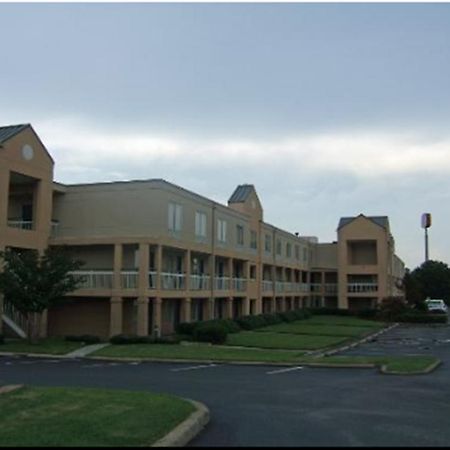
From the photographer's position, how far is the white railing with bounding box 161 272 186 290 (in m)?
31.4

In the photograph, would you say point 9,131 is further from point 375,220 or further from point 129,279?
point 375,220

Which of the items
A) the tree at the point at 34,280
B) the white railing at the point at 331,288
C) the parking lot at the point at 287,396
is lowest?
the parking lot at the point at 287,396

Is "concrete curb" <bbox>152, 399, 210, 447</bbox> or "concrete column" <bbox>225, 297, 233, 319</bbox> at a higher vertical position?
"concrete column" <bbox>225, 297, 233, 319</bbox>

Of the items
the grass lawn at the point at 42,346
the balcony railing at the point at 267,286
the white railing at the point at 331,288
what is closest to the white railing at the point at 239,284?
the balcony railing at the point at 267,286

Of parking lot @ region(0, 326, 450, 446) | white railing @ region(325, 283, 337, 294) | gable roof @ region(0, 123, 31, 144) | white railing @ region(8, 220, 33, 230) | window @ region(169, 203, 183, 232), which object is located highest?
gable roof @ region(0, 123, 31, 144)

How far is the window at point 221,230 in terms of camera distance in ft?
131

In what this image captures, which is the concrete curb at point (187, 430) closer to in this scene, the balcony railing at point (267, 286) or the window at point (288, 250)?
the balcony railing at point (267, 286)

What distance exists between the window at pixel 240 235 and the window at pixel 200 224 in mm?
6523

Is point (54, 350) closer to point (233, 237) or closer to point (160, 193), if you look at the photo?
point (160, 193)

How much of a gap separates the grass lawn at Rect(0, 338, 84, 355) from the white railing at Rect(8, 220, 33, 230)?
239 inches

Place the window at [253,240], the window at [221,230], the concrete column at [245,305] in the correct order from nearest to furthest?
the window at [221,230]
the concrete column at [245,305]
the window at [253,240]

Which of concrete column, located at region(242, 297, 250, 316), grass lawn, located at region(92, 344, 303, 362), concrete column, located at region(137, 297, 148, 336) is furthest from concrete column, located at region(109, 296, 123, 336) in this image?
concrete column, located at region(242, 297, 250, 316)

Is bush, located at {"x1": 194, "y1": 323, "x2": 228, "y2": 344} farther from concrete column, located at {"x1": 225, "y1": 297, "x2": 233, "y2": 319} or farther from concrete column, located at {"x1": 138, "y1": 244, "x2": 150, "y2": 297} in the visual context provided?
concrete column, located at {"x1": 225, "y1": 297, "x2": 233, "y2": 319}

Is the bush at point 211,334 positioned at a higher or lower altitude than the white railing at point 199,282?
lower
